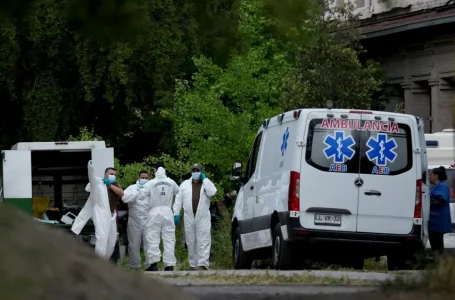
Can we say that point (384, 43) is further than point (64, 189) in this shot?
Yes

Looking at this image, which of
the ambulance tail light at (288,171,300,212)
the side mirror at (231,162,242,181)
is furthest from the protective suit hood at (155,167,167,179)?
the ambulance tail light at (288,171,300,212)

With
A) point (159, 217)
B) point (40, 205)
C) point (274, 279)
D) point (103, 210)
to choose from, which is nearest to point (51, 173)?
point (40, 205)

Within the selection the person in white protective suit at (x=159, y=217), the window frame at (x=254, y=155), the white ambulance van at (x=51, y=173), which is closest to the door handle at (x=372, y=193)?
the window frame at (x=254, y=155)

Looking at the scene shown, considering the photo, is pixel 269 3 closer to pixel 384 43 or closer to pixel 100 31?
pixel 100 31

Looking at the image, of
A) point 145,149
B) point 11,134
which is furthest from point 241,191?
point 145,149

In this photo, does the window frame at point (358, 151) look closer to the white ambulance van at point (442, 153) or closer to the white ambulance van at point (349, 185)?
the white ambulance van at point (349, 185)

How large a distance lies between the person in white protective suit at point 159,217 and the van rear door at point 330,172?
503 centimetres

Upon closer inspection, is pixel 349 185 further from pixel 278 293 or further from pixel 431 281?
pixel 431 281

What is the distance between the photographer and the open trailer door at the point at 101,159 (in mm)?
28047

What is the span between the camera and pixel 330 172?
58.0 ft

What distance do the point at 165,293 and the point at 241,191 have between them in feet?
51.8

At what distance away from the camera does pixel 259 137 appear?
781 inches

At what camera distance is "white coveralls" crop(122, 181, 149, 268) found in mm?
22438

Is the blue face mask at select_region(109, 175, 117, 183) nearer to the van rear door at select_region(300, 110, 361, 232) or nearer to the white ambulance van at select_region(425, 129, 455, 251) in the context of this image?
the van rear door at select_region(300, 110, 361, 232)
